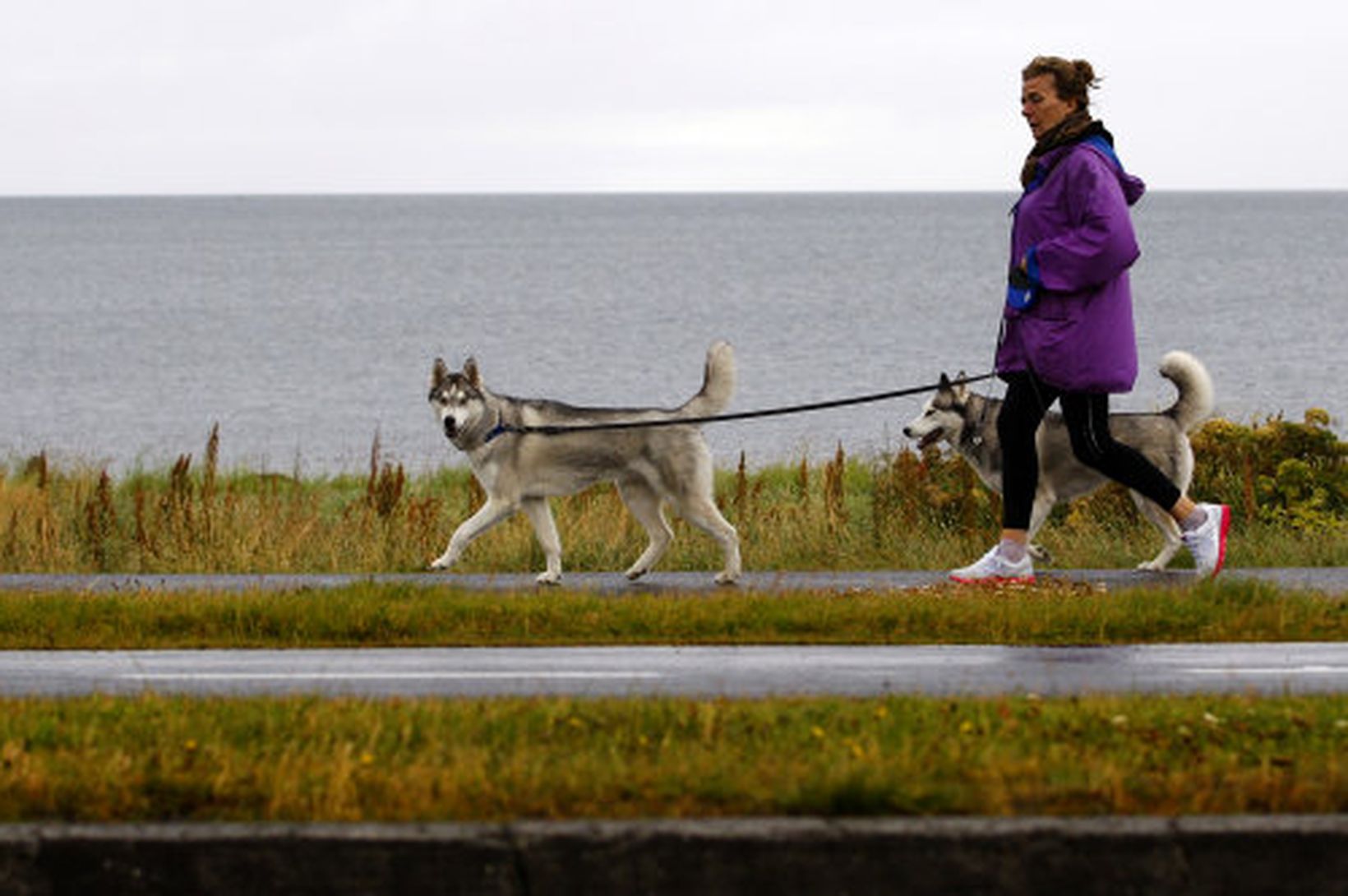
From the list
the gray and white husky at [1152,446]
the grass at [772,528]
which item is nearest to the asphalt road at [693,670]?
the gray and white husky at [1152,446]

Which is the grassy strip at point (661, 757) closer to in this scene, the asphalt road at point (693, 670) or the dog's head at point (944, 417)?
the asphalt road at point (693, 670)

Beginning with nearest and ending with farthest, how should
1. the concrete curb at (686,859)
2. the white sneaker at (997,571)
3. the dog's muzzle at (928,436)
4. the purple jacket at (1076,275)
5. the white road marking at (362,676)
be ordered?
1. the concrete curb at (686,859)
2. the white road marking at (362,676)
3. the purple jacket at (1076,275)
4. the white sneaker at (997,571)
5. the dog's muzzle at (928,436)

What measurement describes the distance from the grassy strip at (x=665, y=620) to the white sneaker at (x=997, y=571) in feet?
1.84

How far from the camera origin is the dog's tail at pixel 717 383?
42.5 ft

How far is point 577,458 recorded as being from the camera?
1322cm

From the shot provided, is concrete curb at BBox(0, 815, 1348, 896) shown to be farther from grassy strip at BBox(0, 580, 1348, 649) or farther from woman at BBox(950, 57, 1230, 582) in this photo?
woman at BBox(950, 57, 1230, 582)

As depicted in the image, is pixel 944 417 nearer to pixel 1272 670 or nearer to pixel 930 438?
pixel 930 438

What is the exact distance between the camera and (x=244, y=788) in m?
6.49

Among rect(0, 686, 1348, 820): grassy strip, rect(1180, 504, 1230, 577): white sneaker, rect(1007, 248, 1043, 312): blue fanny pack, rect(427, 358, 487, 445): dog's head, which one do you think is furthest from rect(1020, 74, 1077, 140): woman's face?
rect(0, 686, 1348, 820): grassy strip

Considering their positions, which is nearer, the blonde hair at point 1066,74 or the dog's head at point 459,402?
the blonde hair at point 1066,74

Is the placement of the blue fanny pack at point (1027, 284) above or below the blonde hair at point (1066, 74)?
below

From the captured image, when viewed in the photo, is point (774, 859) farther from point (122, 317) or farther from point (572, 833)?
point (122, 317)

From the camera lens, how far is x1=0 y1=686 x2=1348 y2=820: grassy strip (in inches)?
249

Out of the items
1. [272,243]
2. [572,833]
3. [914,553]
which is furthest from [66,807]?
[272,243]
